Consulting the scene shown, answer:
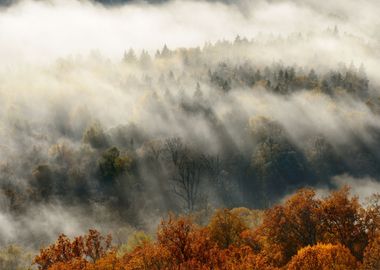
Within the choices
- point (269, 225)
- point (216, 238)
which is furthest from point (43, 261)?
point (269, 225)

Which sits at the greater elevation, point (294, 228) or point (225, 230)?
point (294, 228)

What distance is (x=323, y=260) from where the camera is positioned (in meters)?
74.8

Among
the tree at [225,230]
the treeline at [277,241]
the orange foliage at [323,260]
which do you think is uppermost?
the orange foliage at [323,260]

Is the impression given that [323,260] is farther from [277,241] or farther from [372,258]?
[277,241]

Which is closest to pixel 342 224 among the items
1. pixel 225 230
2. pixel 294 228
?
pixel 294 228

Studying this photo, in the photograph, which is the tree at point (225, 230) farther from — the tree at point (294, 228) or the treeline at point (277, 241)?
the tree at point (294, 228)

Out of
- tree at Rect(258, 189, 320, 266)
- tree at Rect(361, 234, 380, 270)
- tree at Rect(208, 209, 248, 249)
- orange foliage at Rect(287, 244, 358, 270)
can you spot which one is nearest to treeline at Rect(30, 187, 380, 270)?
tree at Rect(258, 189, 320, 266)

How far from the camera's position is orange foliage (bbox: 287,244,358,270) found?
244 ft

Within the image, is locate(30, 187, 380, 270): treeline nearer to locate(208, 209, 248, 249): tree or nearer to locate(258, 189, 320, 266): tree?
locate(258, 189, 320, 266): tree

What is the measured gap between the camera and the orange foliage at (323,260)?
74.5 m

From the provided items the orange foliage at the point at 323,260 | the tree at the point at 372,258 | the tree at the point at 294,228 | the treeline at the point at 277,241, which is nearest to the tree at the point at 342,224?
the treeline at the point at 277,241

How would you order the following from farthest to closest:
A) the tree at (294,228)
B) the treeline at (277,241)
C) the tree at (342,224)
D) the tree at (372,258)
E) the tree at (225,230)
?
the tree at (225,230) < the tree at (294,228) < the tree at (342,224) < the treeline at (277,241) < the tree at (372,258)

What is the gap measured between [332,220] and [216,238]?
25.1 m

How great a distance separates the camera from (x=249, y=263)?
76125mm
